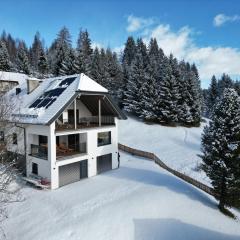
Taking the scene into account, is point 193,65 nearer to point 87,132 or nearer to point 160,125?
point 160,125

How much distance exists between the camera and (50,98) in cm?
2405

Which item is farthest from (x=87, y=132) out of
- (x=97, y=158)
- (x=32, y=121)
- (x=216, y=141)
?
(x=216, y=141)

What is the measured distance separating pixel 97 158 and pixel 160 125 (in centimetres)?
2404

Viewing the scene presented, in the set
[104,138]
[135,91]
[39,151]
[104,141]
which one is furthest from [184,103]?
[39,151]

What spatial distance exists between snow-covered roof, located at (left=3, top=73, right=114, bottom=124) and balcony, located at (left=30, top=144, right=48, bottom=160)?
2431mm

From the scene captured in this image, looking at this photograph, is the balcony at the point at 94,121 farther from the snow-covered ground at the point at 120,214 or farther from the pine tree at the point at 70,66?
the pine tree at the point at 70,66

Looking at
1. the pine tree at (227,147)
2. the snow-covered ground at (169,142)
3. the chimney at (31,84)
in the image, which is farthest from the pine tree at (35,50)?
the pine tree at (227,147)

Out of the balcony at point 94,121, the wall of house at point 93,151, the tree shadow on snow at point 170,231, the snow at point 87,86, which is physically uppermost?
the snow at point 87,86

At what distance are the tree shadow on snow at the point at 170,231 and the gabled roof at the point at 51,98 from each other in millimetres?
10479

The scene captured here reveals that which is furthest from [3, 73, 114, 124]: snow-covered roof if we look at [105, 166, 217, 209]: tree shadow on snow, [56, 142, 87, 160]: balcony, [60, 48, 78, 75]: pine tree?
[60, 48, 78, 75]: pine tree

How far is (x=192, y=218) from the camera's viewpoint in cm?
1733

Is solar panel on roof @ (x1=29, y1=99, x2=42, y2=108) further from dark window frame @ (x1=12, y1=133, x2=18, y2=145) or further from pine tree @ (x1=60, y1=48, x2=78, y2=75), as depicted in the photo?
pine tree @ (x1=60, y1=48, x2=78, y2=75)

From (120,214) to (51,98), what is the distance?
12298mm

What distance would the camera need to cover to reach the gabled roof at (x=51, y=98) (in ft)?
72.0
